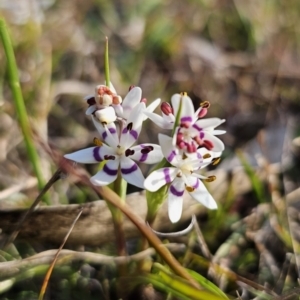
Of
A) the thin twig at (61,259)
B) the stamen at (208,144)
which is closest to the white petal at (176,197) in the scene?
the stamen at (208,144)

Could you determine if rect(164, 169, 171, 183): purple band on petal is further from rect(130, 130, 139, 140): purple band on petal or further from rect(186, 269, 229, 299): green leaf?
rect(186, 269, 229, 299): green leaf

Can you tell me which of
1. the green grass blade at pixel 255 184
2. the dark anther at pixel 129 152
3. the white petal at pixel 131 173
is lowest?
the green grass blade at pixel 255 184

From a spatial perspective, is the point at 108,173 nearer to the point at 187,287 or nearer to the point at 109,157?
the point at 109,157

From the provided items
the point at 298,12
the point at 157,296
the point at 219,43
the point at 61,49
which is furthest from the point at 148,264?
the point at 298,12

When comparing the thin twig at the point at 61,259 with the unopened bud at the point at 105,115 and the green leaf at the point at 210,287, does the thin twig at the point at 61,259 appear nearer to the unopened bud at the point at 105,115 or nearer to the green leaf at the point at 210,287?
the green leaf at the point at 210,287

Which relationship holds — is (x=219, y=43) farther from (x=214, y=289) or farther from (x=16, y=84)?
(x=214, y=289)

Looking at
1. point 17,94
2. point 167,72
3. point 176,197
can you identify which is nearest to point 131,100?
point 176,197
